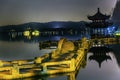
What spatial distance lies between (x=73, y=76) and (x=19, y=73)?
3380 mm

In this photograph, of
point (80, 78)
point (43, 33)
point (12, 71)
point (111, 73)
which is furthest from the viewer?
point (43, 33)

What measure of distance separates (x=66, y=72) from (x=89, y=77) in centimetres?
202

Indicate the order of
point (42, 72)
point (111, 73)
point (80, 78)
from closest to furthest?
point (42, 72), point (80, 78), point (111, 73)

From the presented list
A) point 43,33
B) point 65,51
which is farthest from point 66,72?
point 43,33

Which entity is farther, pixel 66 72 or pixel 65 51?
pixel 65 51

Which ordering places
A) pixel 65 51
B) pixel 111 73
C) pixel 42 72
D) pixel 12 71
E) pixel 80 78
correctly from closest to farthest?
pixel 12 71
pixel 42 72
pixel 80 78
pixel 111 73
pixel 65 51

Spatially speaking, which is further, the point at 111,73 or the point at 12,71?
the point at 111,73

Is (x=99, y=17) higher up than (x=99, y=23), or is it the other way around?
(x=99, y=17)

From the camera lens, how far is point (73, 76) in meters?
19.5

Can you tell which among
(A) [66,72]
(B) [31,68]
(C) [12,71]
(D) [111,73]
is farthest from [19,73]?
(D) [111,73]

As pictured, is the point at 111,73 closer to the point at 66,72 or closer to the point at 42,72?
the point at 66,72

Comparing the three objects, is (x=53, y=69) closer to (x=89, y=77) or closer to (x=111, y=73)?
(x=89, y=77)

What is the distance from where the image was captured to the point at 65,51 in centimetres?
2762

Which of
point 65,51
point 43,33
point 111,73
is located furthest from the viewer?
point 43,33
